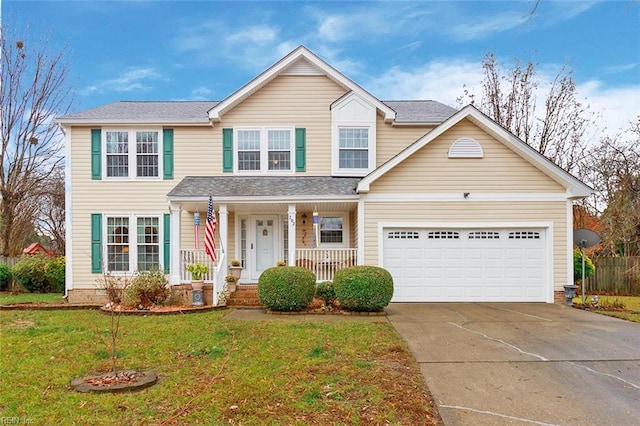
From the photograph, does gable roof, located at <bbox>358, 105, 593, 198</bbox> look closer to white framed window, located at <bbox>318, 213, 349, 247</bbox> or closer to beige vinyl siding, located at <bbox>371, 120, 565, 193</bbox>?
beige vinyl siding, located at <bbox>371, 120, 565, 193</bbox>

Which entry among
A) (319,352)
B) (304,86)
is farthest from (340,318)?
(304,86)

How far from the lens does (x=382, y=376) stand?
5586mm

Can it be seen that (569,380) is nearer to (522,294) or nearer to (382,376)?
(382,376)

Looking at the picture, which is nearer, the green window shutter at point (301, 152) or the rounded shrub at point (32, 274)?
the green window shutter at point (301, 152)

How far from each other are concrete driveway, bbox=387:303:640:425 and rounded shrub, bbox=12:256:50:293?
1393 centimetres

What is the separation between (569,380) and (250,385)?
4.14 metres

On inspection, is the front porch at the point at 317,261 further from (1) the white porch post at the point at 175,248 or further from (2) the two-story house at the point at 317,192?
(1) the white porch post at the point at 175,248

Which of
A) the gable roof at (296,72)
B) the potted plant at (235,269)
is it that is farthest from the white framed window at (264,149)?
the potted plant at (235,269)

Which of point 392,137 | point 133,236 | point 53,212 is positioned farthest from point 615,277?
point 53,212

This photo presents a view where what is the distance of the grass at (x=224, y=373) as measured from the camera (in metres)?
4.50

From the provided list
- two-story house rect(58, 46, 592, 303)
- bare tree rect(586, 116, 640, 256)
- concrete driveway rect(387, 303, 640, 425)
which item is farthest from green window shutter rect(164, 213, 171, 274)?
bare tree rect(586, 116, 640, 256)

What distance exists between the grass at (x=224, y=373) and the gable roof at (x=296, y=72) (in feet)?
24.7

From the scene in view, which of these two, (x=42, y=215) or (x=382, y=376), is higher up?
(x=42, y=215)

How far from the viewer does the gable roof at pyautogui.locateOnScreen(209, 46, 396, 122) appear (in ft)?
45.5
